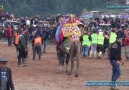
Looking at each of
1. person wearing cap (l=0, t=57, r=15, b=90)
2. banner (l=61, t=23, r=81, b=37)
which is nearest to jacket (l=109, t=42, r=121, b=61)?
banner (l=61, t=23, r=81, b=37)

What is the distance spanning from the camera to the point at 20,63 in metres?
22.0

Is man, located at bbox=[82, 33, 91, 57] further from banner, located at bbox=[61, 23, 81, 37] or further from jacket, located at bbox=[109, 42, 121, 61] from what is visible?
jacket, located at bbox=[109, 42, 121, 61]

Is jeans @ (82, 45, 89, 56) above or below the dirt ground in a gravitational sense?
below

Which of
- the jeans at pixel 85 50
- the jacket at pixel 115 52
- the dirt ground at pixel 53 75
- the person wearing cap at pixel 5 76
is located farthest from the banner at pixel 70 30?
the jeans at pixel 85 50

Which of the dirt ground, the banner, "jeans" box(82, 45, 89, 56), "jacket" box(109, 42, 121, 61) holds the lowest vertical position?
"jeans" box(82, 45, 89, 56)

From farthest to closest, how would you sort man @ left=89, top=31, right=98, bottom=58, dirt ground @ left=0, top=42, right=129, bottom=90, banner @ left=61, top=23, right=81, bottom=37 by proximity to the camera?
man @ left=89, top=31, right=98, bottom=58 → banner @ left=61, top=23, right=81, bottom=37 → dirt ground @ left=0, top=42, right=129, bottom=90

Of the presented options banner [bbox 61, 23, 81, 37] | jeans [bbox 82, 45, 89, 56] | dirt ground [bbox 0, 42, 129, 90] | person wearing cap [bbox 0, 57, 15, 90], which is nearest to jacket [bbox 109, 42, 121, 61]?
dirt ground [bbox 0, 42, 129, 90]

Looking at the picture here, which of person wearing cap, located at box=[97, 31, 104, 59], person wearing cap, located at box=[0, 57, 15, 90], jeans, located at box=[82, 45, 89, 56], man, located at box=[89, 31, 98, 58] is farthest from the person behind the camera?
jeans, located at box=[82, 45, 89, 56]

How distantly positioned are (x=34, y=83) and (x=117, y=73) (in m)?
2.86

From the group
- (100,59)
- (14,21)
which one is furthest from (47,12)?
(100,59)

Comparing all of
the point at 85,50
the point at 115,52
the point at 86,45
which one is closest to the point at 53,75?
the point at 115,52

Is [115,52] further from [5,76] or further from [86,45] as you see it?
[86,45]

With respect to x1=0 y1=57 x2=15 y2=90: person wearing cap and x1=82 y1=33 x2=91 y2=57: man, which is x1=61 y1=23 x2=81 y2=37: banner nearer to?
x1=0 y1=57 x2=15 y2=90: person wearing cap

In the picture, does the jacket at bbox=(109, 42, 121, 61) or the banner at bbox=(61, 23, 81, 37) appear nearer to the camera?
the jacket at bbox=(109, 42, 121, 61)
